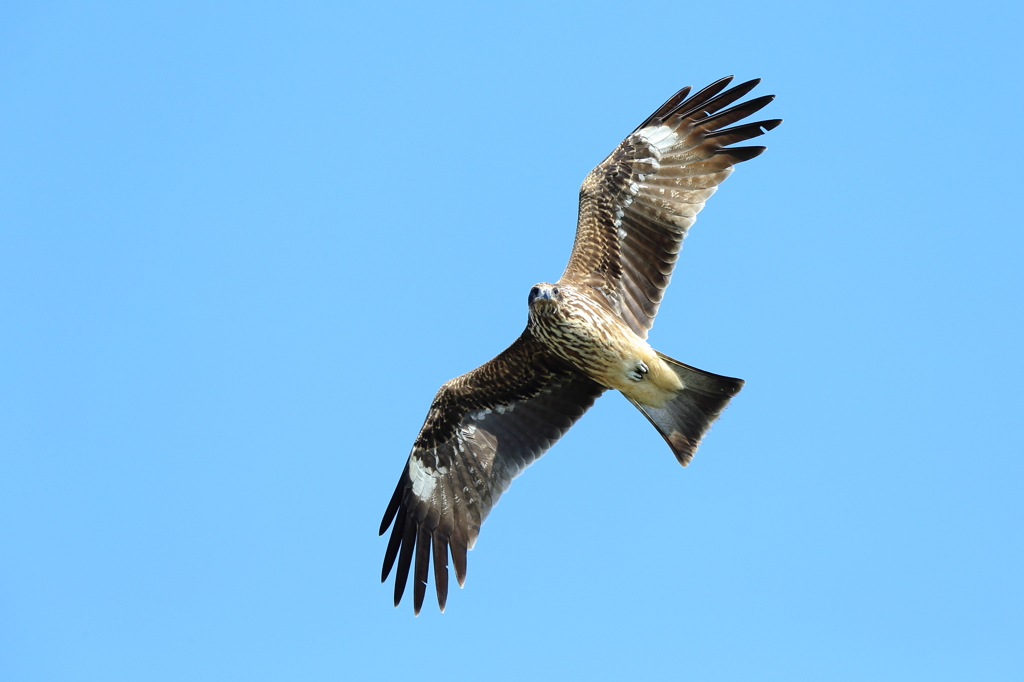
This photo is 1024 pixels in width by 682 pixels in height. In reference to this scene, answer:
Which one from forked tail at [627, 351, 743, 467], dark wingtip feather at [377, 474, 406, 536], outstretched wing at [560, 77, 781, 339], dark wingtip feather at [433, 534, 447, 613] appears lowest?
dark wingtip feather at [433, 534, 447, 613]

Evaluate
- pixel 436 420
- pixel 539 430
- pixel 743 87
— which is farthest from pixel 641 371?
pixel 743 87

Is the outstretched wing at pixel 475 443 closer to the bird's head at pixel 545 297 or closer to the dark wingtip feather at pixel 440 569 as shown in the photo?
the dark wingtip feather at pixel 440 569

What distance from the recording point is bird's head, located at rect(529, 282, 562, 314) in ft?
28.0

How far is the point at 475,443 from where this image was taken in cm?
978

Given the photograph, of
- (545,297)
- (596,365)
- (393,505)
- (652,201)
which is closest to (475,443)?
(393,505)

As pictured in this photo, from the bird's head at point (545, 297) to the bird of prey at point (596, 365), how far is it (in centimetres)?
4

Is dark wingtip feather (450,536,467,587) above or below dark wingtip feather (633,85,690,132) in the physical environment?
below

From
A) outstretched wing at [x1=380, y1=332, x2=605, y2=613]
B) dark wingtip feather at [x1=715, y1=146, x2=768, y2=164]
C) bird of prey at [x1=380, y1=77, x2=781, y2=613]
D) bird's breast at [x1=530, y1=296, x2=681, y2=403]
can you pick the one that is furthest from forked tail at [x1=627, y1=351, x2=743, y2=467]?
dark wingtip feather at [x1=715, y1=146, x2=768, y2=164]

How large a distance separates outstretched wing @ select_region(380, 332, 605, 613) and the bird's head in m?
0.98

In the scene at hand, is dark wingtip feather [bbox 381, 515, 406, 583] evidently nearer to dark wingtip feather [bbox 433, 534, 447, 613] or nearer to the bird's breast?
dark wingtip feather [bbox 433, 534, 447, 613]

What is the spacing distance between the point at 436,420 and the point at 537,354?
134 centimetres

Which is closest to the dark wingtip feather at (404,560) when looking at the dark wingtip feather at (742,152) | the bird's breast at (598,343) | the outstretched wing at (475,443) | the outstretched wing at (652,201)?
the outstretched wing at (475,443)

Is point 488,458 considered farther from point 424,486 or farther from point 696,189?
point 696,189

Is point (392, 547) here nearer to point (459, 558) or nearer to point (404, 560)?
point (404, 560)
